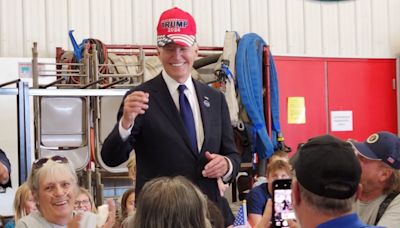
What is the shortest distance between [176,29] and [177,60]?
0.35ft

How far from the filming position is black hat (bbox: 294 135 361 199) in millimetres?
1513

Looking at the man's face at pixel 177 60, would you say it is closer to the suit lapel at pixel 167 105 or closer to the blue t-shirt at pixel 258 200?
the suit lapel at pixel 167 105

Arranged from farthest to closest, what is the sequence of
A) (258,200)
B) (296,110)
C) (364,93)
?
(364,93), (296,110), (258,200)

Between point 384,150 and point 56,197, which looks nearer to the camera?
point 384,150

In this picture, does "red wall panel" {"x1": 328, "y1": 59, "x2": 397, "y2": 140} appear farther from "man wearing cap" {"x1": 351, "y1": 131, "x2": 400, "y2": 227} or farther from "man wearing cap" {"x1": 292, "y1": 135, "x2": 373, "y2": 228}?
"man wearing cap" {"x1": 292, "y1": 135, "x2": 373, "y2": 228}

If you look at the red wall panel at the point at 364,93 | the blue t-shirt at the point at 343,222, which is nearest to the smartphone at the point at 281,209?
the blue t-shirt at the point at 343,222

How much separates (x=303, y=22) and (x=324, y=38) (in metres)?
0.34

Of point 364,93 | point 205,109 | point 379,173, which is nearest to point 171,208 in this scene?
point 205,109

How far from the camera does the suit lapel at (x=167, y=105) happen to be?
236 cm

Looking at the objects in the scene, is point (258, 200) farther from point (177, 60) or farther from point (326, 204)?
point (326, 204)

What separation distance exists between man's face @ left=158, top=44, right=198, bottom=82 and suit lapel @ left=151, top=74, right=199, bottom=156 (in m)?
0.06

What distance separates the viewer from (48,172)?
2.88 m

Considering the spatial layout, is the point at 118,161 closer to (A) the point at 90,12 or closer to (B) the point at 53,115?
(B) the point at 53,115

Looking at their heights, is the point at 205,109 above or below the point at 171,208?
above
